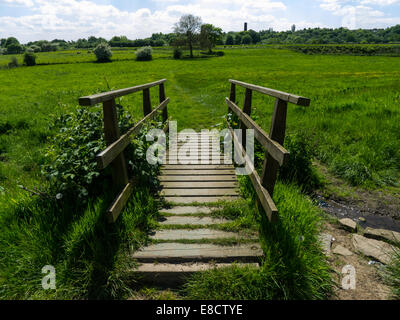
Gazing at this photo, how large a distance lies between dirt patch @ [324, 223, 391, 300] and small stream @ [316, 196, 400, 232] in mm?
905

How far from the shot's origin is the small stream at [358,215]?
424cm

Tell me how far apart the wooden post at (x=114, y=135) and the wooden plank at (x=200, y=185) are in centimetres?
120

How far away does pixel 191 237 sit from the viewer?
10.3 ft

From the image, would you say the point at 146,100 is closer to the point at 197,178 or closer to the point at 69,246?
the point at 197,178

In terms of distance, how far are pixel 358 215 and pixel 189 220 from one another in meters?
3.21

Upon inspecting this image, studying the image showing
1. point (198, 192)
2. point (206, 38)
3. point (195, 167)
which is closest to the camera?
point (198, 192)

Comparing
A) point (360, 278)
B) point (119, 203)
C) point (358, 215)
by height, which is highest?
point (119, 203)

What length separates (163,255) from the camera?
284 centimetres

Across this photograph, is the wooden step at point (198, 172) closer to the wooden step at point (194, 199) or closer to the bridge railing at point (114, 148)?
the wooden step at point (194, 199)

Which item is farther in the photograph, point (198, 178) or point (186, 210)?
point (198, 178)

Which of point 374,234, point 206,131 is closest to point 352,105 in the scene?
point 206,131

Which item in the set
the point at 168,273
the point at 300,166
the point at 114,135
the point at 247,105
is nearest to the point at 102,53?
the point at 247,105
